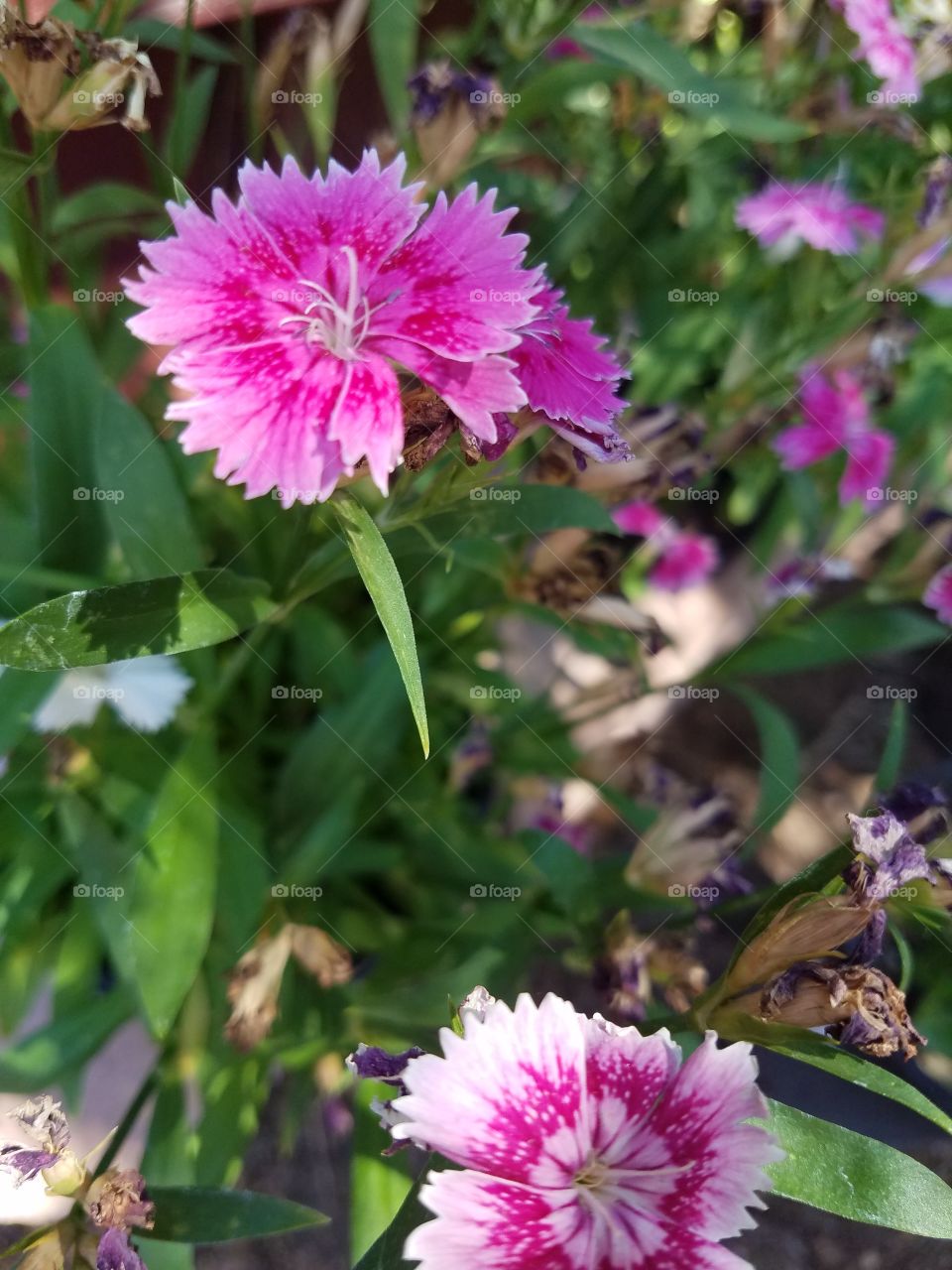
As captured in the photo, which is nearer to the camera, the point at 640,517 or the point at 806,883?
the point at 806,883
